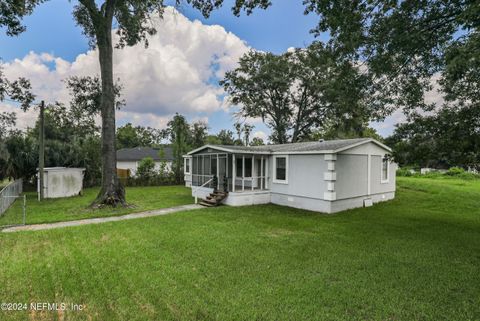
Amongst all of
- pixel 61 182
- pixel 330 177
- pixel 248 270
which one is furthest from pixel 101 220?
pixel 330 177

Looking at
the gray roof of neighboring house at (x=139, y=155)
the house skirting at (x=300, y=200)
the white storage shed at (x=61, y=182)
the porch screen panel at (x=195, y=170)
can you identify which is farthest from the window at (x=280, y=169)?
the gray roof of neighboring house at (x=139, y=155)

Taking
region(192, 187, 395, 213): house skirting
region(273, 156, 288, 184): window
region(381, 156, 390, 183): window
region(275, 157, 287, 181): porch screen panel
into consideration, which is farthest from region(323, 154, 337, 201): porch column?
region(381, 156, 390, 183): window

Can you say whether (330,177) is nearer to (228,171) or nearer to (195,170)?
(228,171)

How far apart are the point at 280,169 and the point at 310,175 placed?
1.96 meters

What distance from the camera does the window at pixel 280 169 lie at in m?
12.1

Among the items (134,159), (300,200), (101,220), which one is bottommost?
(101,220)

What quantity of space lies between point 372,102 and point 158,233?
28.2 feet

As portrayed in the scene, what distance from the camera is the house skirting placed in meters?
10.5

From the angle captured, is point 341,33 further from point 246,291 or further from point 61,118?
point 61,118

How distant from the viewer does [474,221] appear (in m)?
8.92

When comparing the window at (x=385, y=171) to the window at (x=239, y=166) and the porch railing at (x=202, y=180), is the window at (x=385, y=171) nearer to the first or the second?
the window at (x=239, y=166)

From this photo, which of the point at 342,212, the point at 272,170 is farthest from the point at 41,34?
the point at 342,212

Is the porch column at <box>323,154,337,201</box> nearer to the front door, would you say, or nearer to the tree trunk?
the front door

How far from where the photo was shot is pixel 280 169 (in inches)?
492
